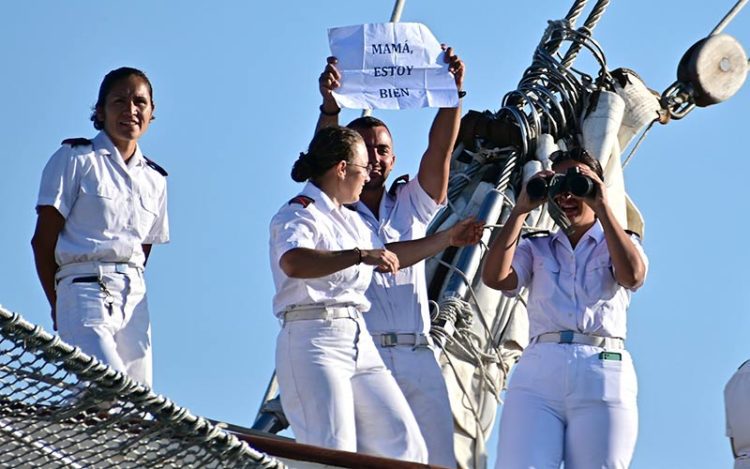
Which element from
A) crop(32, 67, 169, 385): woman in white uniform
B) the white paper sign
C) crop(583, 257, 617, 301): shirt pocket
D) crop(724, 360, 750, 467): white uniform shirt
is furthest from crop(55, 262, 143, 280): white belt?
crop(724, 360, 750, 467): white uniform shirt

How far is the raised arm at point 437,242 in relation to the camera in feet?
29.2

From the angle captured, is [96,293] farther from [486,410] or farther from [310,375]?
[486,410]

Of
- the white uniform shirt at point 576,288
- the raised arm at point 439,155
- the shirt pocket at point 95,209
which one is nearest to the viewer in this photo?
the white uniform shirt at point 576,288

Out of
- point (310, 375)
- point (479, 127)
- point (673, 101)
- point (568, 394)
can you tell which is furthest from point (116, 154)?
point (673, 101)

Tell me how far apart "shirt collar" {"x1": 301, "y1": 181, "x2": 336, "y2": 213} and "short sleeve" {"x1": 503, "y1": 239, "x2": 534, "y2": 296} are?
0.71 m

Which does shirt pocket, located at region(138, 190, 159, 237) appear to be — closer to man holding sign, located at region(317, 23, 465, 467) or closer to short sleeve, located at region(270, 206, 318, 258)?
short sleeve, located at region(270, 206, 318, 258)

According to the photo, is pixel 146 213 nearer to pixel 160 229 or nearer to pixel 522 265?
pixel 160 229

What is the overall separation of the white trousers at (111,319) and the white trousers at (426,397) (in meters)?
0.99

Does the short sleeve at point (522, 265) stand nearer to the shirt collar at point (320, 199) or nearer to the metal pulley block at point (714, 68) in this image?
the shirt collar at point (320, 199)

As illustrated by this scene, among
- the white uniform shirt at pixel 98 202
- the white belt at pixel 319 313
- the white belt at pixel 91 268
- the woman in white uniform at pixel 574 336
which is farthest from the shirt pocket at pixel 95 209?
the woman in white uniform at pixel 574 336

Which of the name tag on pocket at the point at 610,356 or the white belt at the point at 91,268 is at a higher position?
the white belt at the point at 91,268

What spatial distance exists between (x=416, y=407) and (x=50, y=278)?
1.50m

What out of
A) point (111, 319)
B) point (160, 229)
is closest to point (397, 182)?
point (160, 229)

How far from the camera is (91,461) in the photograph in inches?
280
